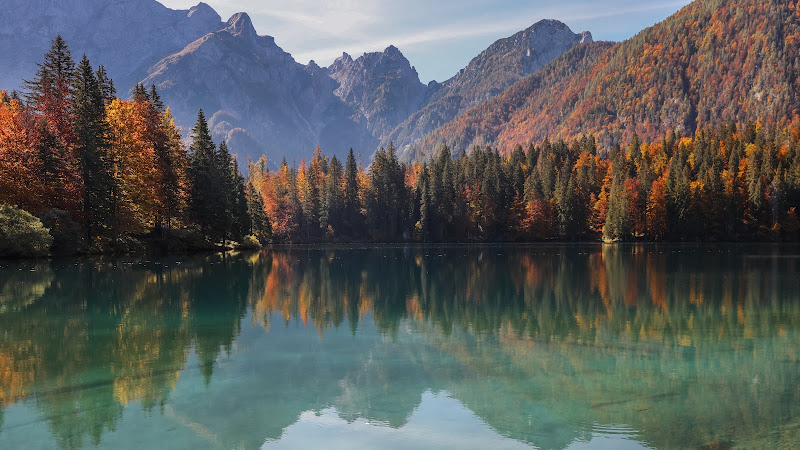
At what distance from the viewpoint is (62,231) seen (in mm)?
47688

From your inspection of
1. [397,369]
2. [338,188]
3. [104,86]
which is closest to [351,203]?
[338,188]

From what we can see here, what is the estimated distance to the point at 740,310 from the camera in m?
23.5

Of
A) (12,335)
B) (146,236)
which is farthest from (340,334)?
(146,236)

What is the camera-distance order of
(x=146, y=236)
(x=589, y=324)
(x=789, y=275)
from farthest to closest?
(x=146, y=236) → (x=789, y=275) → (x=589, y=324)

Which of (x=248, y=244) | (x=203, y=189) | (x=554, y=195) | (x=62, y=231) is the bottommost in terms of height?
(x=248, y=244)

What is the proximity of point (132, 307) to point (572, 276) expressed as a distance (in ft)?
92.4

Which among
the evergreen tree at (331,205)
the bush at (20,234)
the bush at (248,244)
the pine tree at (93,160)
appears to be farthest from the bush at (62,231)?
the evergreen tree at (331,205)

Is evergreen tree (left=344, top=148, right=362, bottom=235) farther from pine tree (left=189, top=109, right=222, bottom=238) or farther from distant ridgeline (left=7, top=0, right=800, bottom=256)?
pine tree (left=189, top=109, right=222, bottom=238)

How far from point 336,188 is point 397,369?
384 feet

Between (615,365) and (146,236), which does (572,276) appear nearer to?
(615,365)

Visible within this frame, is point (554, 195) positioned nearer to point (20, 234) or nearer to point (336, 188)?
point (336, 188)

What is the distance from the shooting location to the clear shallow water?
995cm

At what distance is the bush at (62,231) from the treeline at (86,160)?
0.26 ft

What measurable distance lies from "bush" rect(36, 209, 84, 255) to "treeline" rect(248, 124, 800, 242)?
72.5 metres
